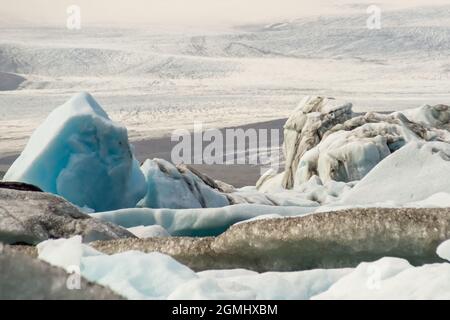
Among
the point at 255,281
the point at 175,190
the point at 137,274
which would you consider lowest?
the point at 175,190

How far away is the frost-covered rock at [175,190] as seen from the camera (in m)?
11.9

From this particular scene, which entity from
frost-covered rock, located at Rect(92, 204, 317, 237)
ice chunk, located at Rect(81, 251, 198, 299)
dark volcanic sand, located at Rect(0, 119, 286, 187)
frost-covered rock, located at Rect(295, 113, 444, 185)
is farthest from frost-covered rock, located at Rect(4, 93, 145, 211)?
dark volcanic sand, located at Rect(0, 119, 286, 187)

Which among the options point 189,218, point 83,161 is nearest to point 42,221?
point 189,218

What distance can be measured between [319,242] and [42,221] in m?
2.25

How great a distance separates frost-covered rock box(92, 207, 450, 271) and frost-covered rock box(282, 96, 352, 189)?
40.2 ft

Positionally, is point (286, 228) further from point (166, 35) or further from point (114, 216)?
point (166, 35)

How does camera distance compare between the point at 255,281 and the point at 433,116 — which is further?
the point at 433,116

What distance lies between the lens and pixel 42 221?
6.23 m

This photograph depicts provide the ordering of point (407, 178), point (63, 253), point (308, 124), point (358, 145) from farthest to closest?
point (308, 124)
point (358, 145)
point (407, 178)
point (63, 253)

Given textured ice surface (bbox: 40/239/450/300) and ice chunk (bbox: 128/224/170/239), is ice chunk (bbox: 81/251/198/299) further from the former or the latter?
ice chunk (bbox: 128/224/170/239)

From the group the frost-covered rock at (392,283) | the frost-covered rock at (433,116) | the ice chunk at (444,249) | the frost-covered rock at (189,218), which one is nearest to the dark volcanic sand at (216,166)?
the frost-covered rock at (433,116)

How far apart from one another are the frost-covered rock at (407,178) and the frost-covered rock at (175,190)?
2215 mm

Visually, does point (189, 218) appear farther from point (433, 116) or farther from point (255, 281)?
point (433, 116)

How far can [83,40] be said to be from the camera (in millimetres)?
79000
